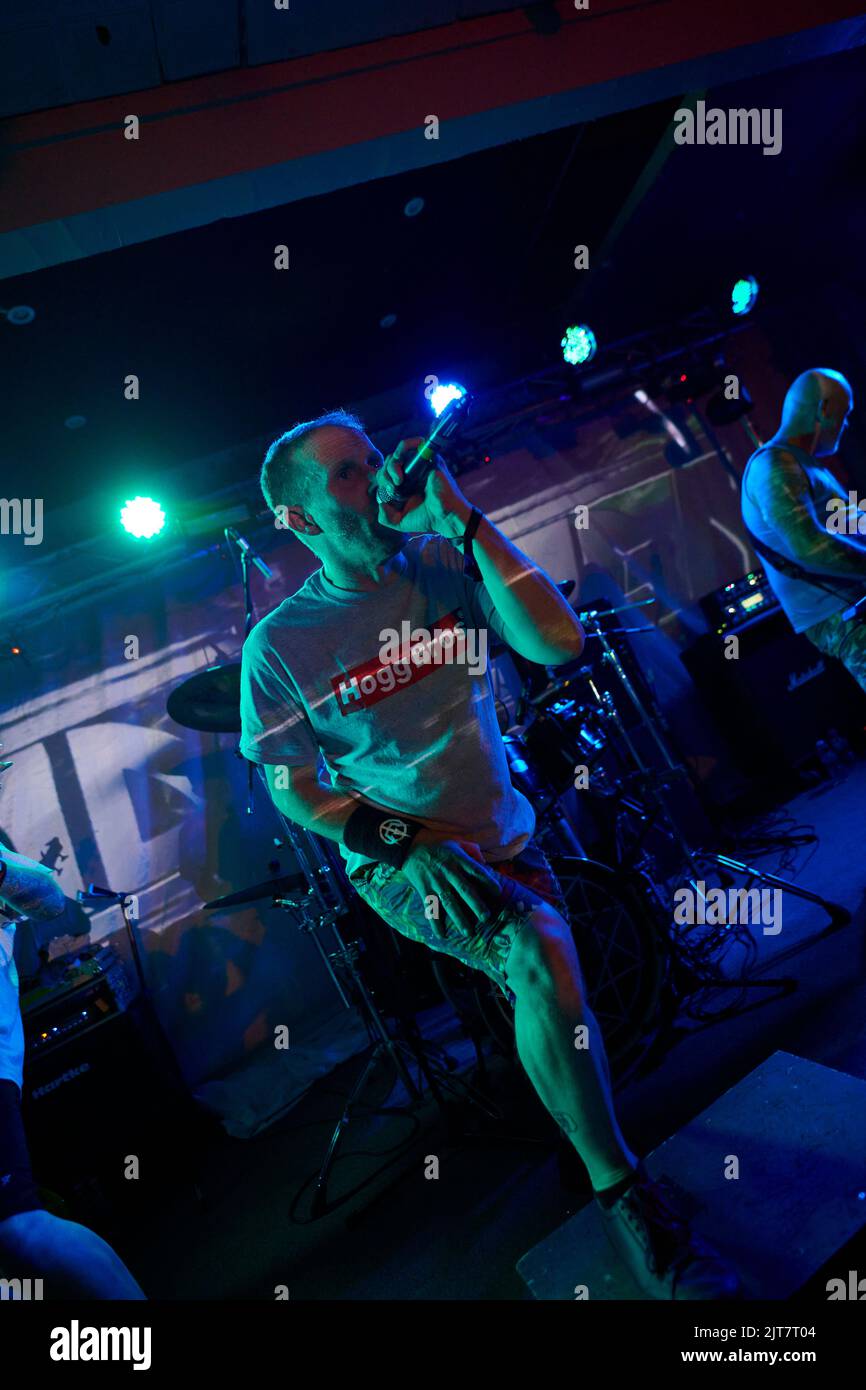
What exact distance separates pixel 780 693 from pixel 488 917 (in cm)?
500

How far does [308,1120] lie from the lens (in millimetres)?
4070

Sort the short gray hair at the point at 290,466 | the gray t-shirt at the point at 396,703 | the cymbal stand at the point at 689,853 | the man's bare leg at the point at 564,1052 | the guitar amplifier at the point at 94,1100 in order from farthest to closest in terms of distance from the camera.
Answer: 1. the guitar amplifier at the point at 94,1100
2. the cymbal stand at the point at 689,853
3. the short gray hair at the point at 290,466
4. the gray t-shirt at the point at 396,703
5. the man's bare leg at the point at 564,1052

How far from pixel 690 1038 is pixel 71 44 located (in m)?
4.77

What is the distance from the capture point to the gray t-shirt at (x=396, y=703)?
6.59 ft

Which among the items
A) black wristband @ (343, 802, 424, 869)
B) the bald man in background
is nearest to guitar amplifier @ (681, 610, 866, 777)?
the bald man in background

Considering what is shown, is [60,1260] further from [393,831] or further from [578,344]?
[578,344]

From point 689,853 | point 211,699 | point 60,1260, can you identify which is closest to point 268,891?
point 211,699

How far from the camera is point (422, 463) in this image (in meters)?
1.82

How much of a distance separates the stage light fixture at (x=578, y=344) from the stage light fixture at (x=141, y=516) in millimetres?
3565

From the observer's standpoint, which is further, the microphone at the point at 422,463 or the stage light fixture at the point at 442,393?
the stage light fixture at the point at 442,393

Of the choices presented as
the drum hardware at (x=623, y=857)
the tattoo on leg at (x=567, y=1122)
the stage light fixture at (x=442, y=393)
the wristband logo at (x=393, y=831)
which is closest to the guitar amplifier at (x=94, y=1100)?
the drum hardware at (x=623, y=857)

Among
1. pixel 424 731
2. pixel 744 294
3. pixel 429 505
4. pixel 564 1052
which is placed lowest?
pixel 564 1052

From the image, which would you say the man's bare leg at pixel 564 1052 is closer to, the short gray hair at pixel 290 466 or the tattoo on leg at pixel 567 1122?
the tattoo on leg at pixel 567 1122
